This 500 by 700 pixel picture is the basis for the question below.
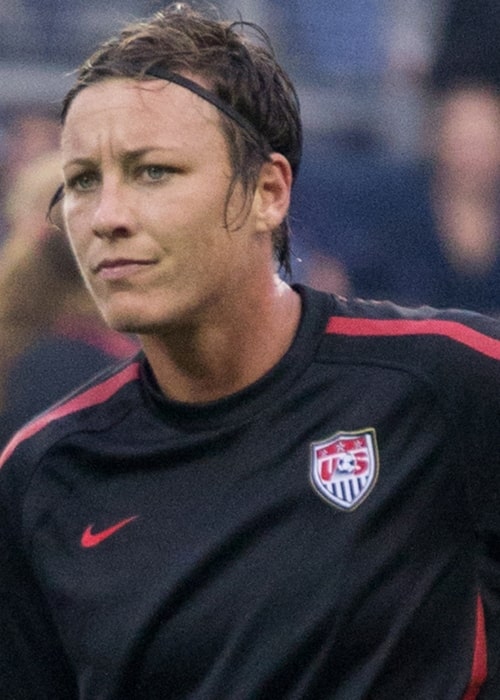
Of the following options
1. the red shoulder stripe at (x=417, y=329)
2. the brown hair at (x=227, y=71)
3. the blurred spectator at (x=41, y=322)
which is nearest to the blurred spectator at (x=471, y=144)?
the blurred spectator at (x=41, y=322)

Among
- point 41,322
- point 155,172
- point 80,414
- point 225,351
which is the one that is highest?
point 155,172

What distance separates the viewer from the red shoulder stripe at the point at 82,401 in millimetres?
2658

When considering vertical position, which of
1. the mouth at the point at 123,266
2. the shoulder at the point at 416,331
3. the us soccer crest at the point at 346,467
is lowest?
the us soccer crest at the point at 346,467

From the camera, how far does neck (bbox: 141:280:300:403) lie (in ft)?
8.33

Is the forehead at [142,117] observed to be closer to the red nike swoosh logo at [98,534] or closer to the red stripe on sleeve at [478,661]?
the red nike swoosh logo at [98,534]

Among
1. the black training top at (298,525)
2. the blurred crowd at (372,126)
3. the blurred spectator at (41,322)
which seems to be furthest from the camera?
the blurred crowd at (372,126)

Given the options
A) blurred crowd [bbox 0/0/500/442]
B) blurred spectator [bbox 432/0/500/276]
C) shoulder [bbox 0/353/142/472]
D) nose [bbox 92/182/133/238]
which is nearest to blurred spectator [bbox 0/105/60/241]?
blurred crowd [bbox 0/0/500/442]

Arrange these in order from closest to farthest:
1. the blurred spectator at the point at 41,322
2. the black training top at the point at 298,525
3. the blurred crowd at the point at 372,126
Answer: the black training top at the point at 298,525, the blurred spectator at the point at 41,322, the blurred crowd at the point at 372,126

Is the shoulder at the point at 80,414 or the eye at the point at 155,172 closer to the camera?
the eye at the point at 155,172

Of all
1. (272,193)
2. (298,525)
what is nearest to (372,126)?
(272,193)

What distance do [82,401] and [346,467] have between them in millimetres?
510

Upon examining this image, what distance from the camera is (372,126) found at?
4.89 meters

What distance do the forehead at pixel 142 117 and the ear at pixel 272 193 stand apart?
0.41 ft

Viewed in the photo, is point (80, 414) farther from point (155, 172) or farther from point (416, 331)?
point (416, 331)
